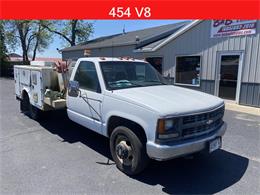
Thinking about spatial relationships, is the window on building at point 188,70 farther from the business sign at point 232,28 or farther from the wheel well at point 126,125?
the wheel well at point 126,125

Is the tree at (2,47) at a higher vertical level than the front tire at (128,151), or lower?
higher

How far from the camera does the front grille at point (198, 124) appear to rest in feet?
11.1

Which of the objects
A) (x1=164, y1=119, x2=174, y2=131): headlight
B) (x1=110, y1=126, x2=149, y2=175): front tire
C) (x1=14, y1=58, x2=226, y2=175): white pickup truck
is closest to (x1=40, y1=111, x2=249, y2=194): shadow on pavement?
(x1=110, y1=126, x2=149, y2=175): front tire

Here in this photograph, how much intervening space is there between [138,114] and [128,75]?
145 centimetres

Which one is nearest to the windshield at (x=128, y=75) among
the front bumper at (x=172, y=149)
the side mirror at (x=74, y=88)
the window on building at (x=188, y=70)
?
the side mirror at (x=74, y=88)

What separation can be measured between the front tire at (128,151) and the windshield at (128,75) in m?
0.88

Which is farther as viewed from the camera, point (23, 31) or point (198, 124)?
point (23, 31)

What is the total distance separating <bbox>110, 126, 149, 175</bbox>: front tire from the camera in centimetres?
354

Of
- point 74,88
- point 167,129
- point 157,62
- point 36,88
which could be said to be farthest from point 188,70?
point 167,129

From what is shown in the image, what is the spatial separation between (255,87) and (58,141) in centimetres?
812

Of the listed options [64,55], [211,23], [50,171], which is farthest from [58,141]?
[64,55]

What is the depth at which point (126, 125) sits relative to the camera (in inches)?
150

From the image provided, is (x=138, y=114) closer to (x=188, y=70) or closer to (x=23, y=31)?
(x=188, y=70)

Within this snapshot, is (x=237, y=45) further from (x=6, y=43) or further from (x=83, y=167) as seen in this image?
(x=6, y=43)
